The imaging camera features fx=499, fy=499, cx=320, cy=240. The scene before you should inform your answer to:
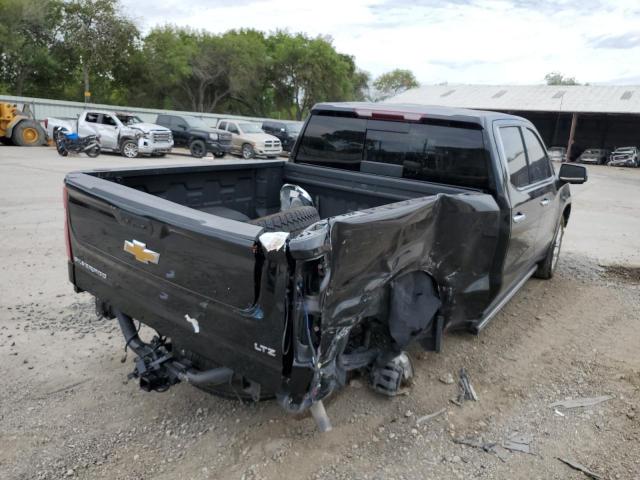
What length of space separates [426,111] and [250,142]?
1909cm

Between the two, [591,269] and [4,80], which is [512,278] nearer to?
[591,269]

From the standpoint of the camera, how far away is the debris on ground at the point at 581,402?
3467mm

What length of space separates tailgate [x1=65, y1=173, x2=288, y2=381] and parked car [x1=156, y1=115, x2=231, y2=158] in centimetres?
1956

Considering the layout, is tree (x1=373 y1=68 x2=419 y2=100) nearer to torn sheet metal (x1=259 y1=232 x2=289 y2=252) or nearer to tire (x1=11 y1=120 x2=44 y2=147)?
tire (x1=11 y1=120 x2=44 y2=147)

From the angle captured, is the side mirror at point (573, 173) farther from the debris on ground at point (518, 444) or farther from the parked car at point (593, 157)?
the parked car at point (593, 157)

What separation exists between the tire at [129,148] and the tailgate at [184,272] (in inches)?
684

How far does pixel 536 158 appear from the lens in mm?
4719

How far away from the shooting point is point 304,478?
2652mm

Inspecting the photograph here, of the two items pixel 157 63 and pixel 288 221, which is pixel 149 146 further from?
pixel 157 63

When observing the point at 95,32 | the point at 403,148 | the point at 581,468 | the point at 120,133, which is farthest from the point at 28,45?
the point at 581,468

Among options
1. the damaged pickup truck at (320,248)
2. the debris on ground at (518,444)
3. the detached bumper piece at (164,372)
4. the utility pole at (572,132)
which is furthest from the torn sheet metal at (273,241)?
the utility pole at (572,132)

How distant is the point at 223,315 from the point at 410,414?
5.27 feet

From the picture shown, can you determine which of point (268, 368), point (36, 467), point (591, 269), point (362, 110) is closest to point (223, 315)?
point (268, 368)

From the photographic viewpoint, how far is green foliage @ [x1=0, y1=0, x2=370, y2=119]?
3606 cm
